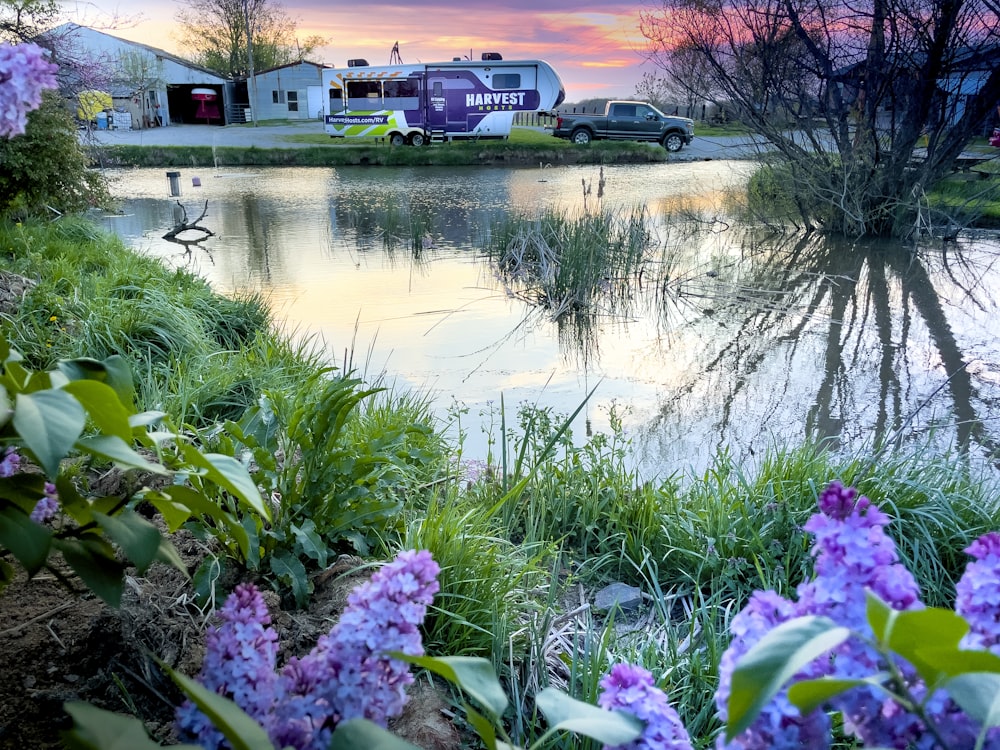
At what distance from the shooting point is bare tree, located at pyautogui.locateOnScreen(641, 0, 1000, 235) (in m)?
7.93

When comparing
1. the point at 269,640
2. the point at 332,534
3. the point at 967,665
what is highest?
the point at 967,665

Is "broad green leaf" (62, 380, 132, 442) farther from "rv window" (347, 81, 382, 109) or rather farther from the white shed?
the white shed

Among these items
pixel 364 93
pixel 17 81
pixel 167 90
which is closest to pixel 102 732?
pixel 17 81

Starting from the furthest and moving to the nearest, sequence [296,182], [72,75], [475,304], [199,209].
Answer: [296,182] < [199,209] < [72,75] < [475,304]

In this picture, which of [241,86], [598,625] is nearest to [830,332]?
[598,625]

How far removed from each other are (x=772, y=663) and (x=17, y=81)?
3.19 ft

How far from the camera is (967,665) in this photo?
468 millimetres

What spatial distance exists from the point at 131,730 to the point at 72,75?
35.1 feet

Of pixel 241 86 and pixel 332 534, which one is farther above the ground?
pixel 241 86

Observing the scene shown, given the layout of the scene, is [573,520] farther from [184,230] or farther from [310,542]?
[184,230]

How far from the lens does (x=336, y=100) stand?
21.1 m

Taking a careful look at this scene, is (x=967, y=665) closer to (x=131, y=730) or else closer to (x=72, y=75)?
(x=131, y=730)

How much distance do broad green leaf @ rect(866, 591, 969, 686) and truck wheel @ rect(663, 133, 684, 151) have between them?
73.5 feet

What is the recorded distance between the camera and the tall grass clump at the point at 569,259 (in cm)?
576
